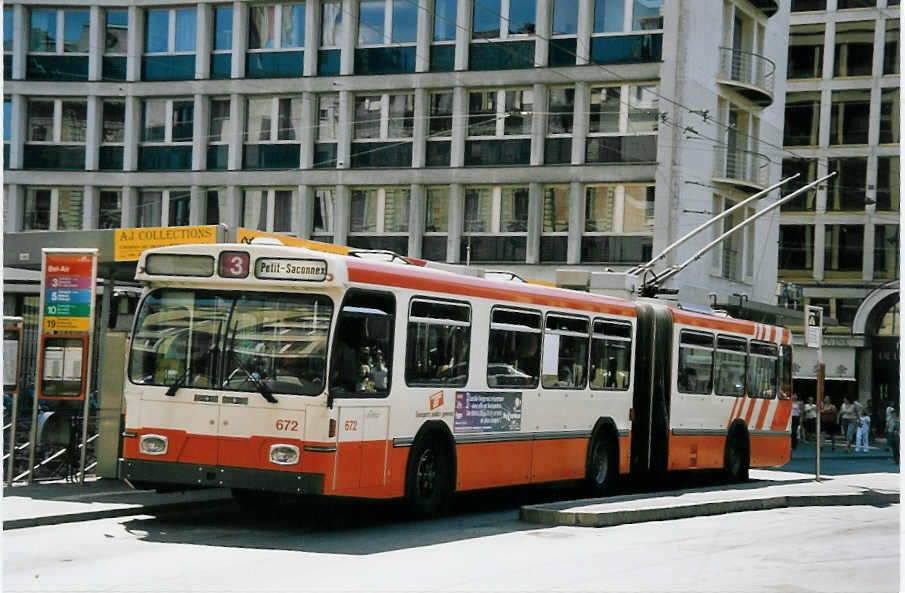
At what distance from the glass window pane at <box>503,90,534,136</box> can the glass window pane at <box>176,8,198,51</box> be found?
9.38 m

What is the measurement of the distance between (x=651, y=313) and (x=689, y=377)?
5.29ft

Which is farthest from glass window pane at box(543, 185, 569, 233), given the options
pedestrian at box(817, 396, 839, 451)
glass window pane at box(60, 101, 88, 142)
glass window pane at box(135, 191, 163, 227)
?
glass window pane at box(60, 101, 88, 142)

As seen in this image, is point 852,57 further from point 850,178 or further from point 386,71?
point 386,71

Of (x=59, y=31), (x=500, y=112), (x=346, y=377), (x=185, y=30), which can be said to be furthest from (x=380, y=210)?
(x=346, y=377)

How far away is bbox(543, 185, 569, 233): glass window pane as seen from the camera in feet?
127

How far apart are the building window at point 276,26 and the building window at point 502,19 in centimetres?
511

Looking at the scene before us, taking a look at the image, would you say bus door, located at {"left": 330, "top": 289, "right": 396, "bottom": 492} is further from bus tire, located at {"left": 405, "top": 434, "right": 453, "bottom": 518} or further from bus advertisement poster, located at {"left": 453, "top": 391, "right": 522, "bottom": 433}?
bus advertisement poster, located at {"left": 453, "top": 391, "right": 522, "bottom": 433}

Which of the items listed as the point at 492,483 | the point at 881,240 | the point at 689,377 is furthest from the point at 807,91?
the point at 492,483

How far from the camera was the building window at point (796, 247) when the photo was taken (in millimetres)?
58469

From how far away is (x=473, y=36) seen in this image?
129ft

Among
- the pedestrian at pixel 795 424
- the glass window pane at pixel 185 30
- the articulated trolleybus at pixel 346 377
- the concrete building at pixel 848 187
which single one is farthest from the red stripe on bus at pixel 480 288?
the concrete building at pixel 848 187

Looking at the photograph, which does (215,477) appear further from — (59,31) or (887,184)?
(887,184)

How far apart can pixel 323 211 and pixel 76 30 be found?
8.99 metres

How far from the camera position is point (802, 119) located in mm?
58375
